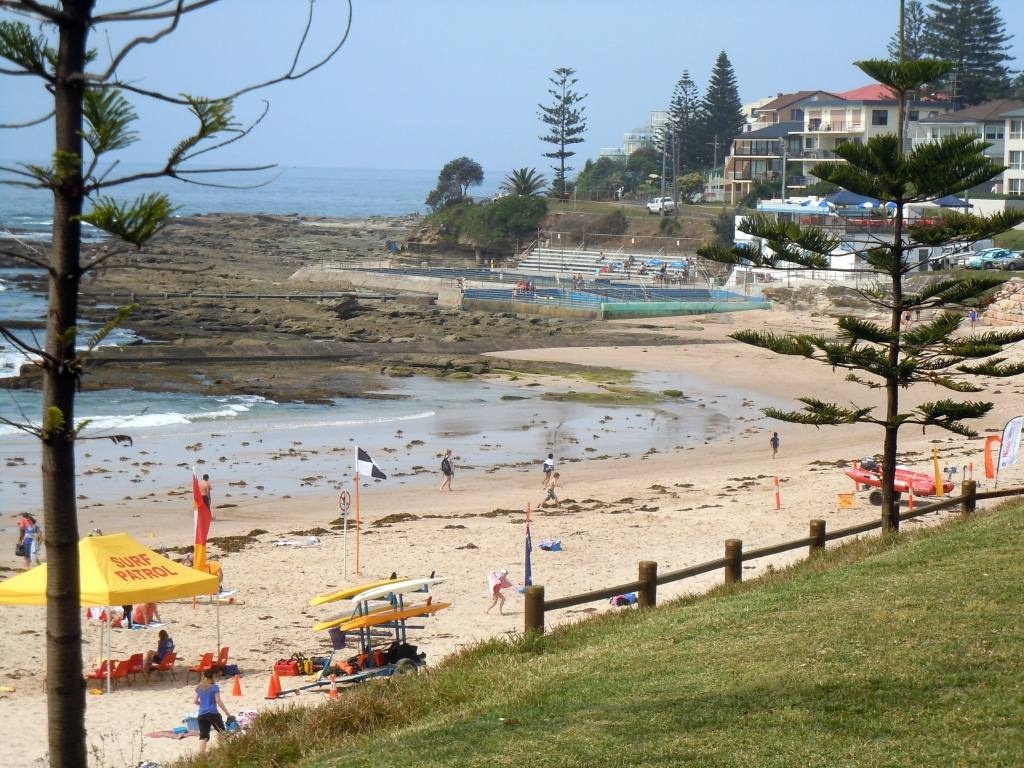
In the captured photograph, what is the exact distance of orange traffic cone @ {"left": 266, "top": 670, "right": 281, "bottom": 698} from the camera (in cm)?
1087

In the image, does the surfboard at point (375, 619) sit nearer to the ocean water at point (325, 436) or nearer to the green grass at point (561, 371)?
the ocean water at point (325, 436)

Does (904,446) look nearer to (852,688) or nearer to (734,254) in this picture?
(734,254)

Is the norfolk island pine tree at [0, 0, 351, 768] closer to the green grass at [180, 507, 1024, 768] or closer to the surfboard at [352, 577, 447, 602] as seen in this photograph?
the green grass at [180, 507, 1024, 768]

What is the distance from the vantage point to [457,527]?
18594 mm

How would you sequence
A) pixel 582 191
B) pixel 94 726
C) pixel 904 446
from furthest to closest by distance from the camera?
pixel 582 191
pixel 904 446
pixel 94 726

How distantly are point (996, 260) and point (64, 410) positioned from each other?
49660 mm

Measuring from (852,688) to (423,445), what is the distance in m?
20.4

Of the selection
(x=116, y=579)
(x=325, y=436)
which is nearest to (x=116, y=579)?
(x=116, y=579)

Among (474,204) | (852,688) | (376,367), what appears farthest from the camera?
(474,204)

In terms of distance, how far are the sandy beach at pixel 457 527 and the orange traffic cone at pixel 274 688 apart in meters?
0.14

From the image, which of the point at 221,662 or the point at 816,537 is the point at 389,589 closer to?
the point at 221,662

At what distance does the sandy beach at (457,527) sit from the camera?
11.6 meters

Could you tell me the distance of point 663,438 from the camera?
27.6 meters

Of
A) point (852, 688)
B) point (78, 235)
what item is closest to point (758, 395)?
point (852, 688)
